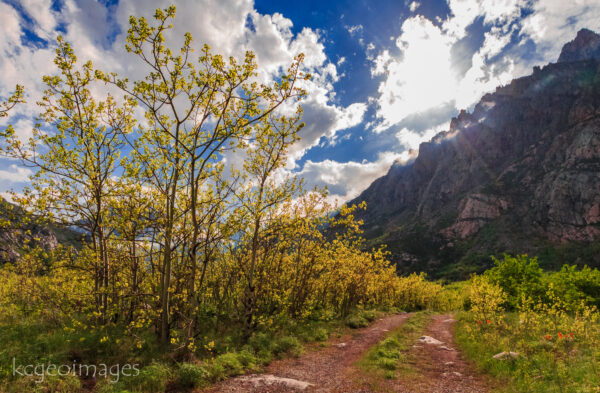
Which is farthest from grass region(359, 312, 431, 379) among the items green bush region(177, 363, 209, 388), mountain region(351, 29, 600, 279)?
mountain region(351, 29, 600, 279)

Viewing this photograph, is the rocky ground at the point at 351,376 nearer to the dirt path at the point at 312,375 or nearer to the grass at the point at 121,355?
the dirt path at the point at 312,375

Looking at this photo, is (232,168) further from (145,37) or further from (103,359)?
(103,359)

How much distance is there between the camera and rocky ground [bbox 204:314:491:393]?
9102 mm

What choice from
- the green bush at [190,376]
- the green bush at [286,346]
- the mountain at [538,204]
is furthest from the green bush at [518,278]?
the mountain at [538,204]

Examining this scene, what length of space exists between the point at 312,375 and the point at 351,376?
1.57m

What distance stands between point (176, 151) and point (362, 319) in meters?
20.4

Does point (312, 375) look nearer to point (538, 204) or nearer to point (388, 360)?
point (388, 360)

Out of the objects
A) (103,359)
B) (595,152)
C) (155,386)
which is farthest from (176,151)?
(595,152)

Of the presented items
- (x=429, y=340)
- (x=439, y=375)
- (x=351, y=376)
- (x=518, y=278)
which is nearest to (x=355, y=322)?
(x=429, y=340)

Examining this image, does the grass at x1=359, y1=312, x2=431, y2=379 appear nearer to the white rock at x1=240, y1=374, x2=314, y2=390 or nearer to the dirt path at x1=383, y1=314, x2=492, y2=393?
the dirt path at x1=383, y1=314, x2=492, y2=393

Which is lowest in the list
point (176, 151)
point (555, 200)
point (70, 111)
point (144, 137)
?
point (176, 151)

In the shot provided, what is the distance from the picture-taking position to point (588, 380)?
291 inches

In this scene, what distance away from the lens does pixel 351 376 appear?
10539 millimetres

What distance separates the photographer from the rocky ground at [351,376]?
29.9 ft
